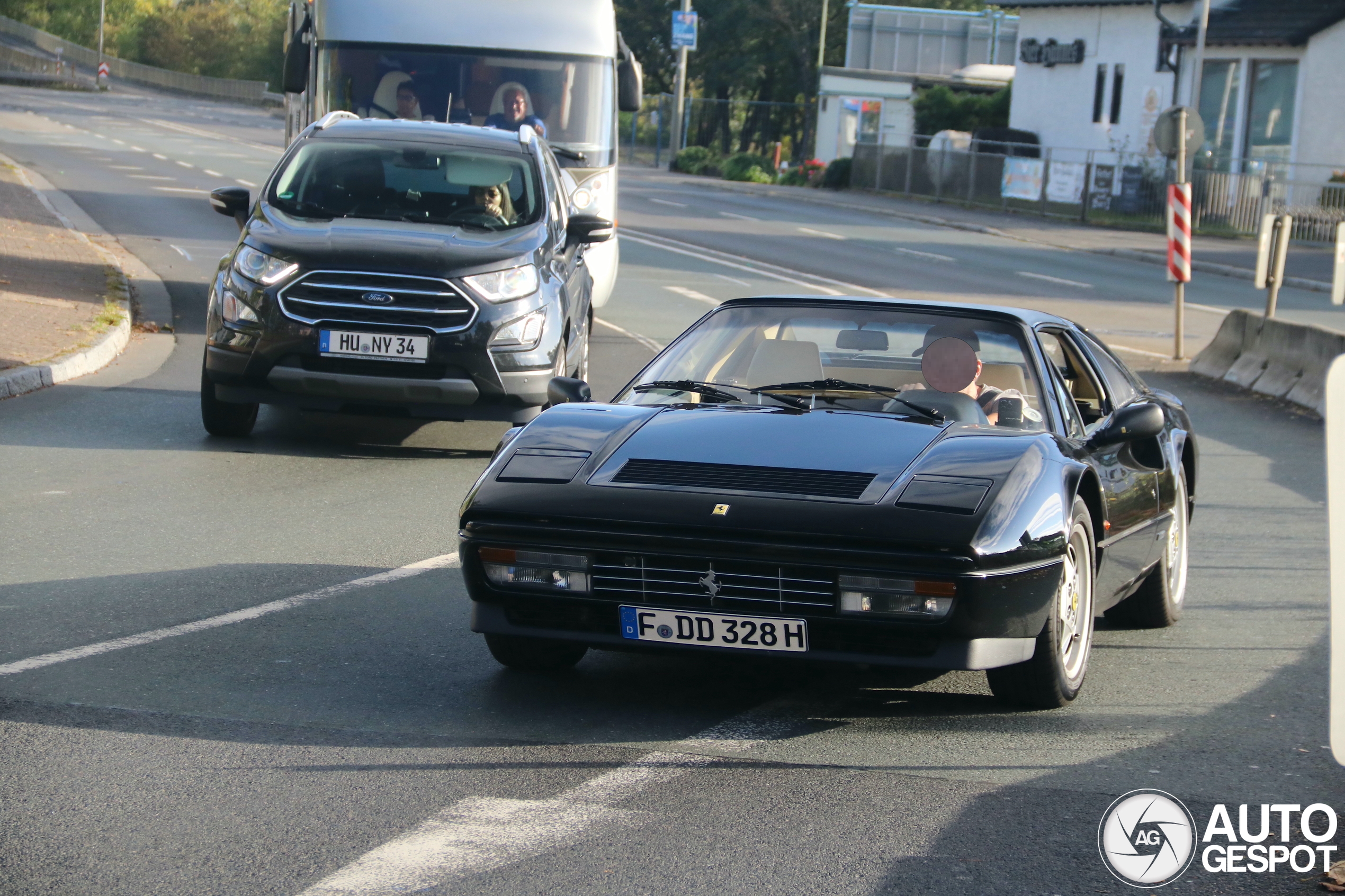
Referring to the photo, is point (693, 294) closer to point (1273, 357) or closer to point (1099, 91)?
point (1273, 357)

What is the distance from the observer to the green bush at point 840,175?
172 ft

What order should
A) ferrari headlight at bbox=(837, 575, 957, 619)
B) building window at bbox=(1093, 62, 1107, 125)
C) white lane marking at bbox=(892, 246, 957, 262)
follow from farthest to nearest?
1. building window at bbox=(1093, 62, 1107, 125)
2. white lane marking at bbox=(892, 246, 957, 262)
3. ferrari headlight at bbox=(837, 575, 957, 619)

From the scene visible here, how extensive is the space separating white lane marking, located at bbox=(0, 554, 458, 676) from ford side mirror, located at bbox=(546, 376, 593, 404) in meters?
1.23

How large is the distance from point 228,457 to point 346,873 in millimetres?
6274

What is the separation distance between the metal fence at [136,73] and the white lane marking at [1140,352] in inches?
3603

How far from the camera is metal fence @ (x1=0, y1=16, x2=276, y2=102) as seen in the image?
110 metres

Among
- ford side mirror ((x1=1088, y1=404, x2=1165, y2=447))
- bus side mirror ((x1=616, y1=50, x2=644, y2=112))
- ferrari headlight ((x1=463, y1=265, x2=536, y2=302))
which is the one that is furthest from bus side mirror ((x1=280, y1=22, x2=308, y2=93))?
ford side mirror ((x1=1088, y1=404, x2=1165, y2=447))

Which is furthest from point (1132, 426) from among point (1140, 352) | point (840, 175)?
point (840, 175)

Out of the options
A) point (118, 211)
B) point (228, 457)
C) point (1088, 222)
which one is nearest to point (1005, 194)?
point (1088, 222)

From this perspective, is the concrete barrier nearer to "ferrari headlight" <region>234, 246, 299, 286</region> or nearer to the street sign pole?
"ferrari headlight" <region>234, 246, 299, 286</region>

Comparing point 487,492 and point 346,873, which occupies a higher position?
point 487,492

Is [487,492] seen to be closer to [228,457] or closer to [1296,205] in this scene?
[228,457]

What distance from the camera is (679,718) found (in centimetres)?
521

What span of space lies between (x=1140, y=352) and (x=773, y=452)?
1422 centimetres
